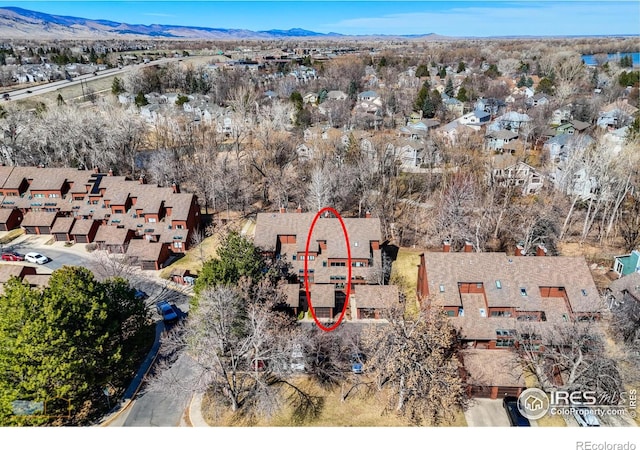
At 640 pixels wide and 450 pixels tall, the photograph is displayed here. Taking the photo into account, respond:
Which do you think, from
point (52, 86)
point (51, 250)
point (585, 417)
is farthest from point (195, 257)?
point (52, 86)

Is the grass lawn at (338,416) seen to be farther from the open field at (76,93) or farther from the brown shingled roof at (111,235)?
the open field at (76,93)

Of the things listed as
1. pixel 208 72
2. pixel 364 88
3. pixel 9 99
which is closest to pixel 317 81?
pixel 364 88

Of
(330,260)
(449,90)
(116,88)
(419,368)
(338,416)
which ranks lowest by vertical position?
(338,416)

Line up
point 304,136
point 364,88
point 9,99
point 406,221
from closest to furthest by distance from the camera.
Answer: point 406,221 → point 304,136 → point 9,99 → point 364,88

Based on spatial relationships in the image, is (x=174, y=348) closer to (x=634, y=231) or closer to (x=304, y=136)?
(x=634, y=231)

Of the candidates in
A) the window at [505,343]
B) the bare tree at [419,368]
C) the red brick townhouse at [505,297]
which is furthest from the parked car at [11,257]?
the window at [505,343]

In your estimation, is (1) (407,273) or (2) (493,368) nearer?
(2) (493,368)

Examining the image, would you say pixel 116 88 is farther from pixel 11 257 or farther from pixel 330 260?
pixel 330 260
